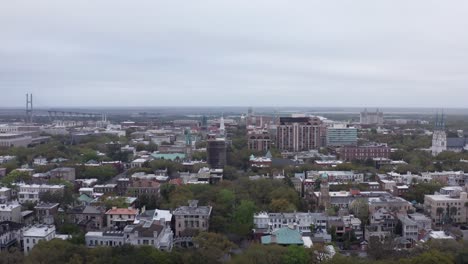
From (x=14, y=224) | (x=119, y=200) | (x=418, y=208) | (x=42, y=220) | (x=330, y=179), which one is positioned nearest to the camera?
(x=14, y=224)

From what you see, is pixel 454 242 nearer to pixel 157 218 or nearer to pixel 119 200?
pixel 157 218

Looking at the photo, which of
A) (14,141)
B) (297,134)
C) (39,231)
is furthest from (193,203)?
(14,141)

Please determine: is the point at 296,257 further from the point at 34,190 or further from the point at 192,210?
the point at 34,190

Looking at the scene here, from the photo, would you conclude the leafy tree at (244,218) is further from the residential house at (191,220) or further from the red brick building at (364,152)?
the red brick building at (364,152)

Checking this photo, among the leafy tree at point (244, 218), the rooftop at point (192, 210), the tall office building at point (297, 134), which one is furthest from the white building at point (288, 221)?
the tall office building at point (297, 134)

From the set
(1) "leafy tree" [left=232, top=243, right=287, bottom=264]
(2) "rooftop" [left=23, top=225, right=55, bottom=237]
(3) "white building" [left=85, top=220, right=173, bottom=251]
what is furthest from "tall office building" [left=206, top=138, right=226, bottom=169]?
(1) "leafy tree" [left=232, top=243, right=287, bottom=264]

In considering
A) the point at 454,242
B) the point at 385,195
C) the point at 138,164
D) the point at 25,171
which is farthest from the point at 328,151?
the point at 454,242

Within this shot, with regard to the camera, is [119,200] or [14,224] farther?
[119,200]

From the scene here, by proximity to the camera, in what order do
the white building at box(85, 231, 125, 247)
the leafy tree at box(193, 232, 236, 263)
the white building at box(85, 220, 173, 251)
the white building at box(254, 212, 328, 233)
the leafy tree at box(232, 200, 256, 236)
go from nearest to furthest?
the leafy tree at box(193, 232, 236, 263) → the white building at box(85, 220, 173, 251) → the white building at box(85, 231, 125, 247) → the leafy tree at box(232, 200, 256, 236) → the white building at box(254, 212, 328, 233)

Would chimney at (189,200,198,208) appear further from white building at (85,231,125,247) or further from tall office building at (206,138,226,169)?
tall office building at (206,138,226,169)
